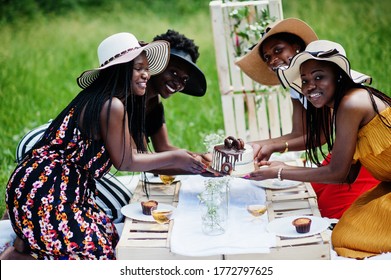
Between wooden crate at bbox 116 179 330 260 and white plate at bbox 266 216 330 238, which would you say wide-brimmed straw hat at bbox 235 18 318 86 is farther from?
white plate at bbox 266 216 330 238

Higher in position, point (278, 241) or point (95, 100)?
point (95, 100)

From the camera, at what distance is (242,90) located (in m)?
6.59

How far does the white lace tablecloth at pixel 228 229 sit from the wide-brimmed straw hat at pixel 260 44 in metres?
1.08

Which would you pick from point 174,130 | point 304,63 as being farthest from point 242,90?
point 304,63

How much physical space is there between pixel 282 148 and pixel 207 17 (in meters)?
6.00

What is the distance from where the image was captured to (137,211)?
4535 millimetres

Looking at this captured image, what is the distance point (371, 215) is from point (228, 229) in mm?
888

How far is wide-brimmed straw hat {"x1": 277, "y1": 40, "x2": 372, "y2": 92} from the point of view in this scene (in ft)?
14.4

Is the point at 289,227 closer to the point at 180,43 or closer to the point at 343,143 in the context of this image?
the point at 343,143

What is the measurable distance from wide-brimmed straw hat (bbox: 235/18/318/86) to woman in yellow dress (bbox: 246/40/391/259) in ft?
1.99

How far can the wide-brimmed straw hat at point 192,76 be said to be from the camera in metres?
5.22

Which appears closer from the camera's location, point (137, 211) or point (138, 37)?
point (137, 211)

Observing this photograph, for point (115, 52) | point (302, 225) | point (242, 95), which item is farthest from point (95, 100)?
point (242, 95)

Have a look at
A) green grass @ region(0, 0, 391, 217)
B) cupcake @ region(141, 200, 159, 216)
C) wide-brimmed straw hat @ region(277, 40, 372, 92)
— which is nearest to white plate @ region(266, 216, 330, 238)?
cupcake @ region(141, 200, 159, 216)
